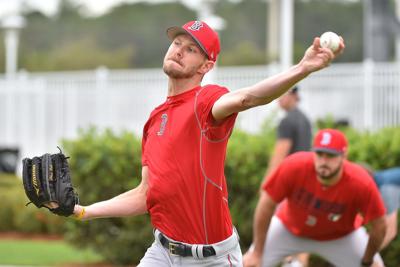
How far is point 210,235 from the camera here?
6258 mm

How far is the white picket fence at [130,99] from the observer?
18.3 meters

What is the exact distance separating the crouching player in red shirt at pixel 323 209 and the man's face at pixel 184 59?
9.01 feet

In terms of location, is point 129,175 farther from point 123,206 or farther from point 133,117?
point 133,117

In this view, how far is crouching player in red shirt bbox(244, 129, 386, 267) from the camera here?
8742mm

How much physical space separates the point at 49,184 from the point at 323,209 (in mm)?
3553

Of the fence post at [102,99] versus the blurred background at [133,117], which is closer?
the blurred background at [133,117]

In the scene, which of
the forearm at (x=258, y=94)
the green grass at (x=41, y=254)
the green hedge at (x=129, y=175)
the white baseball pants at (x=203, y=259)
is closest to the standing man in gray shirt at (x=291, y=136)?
the green hedge at (x=129, y=175)

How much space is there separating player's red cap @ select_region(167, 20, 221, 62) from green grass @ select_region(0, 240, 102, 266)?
742 cm

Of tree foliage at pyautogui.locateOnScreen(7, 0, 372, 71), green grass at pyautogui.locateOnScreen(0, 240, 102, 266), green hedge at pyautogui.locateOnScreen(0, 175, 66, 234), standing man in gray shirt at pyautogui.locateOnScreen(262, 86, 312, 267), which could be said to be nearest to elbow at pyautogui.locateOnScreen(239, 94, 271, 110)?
standing man in gray shirt at pyautogui.locateOnScreen(262, 86, 312, 267)

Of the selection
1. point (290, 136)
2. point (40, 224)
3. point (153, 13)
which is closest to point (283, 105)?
point (290, 136)

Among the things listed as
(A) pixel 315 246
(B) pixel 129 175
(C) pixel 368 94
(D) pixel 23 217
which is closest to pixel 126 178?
(B) pixel 129 175

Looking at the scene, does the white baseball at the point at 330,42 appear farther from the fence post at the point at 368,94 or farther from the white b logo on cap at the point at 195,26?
the fence post at the point at 368,94

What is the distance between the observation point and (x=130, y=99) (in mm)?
20375

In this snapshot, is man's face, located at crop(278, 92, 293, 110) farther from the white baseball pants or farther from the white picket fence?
the white baseball pants
